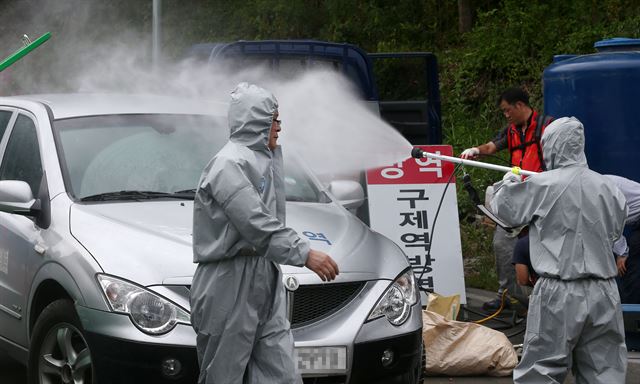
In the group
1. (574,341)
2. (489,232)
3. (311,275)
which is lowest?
(489,232)

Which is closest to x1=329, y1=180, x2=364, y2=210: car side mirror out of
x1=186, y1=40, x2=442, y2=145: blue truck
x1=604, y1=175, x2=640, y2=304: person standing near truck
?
x1=604, y1=175, x2=640, y2=304: person standing near truck

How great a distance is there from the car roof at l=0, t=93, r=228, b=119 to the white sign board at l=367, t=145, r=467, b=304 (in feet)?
6.95

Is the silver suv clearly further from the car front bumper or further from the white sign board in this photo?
the white sign board

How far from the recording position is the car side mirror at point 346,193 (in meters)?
7.02

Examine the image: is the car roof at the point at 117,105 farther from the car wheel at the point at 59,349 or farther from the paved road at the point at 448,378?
the paved road at the point at 448,378

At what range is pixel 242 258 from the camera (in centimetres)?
473

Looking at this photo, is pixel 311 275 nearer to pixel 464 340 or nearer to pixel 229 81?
pixel 464 340

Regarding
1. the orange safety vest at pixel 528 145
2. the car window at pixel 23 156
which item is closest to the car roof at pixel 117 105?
the car window at pixel 23 156

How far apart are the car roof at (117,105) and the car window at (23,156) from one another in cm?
18

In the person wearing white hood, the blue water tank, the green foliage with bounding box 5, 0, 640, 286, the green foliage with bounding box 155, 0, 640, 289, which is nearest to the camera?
the person wearing white hood

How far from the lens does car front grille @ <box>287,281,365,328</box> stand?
552cm

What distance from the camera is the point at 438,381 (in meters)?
7.09

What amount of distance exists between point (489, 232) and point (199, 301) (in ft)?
24.0

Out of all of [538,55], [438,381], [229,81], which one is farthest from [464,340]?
[538,55]
